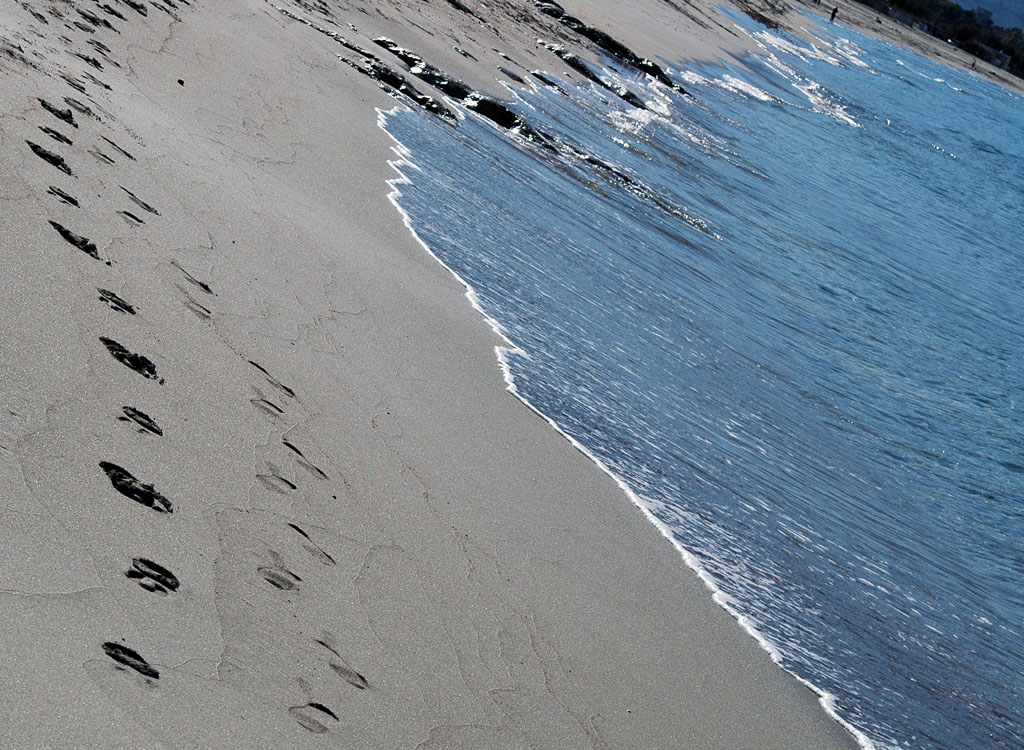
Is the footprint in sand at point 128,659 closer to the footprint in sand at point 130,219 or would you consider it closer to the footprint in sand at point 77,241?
the footprint in sand at point 77,241

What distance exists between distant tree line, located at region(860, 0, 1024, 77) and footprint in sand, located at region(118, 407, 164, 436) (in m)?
70.0

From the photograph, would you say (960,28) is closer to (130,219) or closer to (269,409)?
(130,219)

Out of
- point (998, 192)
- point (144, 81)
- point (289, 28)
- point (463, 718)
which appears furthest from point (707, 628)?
point (998, 192)

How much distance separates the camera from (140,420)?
3.57 metres

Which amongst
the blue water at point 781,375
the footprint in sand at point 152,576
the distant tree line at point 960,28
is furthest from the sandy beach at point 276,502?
the distant tree line at point 960,28

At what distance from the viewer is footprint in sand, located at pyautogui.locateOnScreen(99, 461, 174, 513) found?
320 cm

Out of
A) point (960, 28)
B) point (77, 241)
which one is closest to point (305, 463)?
point (77, 241)

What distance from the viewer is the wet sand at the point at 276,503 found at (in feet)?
8.99

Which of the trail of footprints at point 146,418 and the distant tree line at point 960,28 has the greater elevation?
the distant tree line at point 960,28

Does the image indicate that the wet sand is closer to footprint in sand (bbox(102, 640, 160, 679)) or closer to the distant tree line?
footprint in sand (bbox(102, 640, 160, 679))

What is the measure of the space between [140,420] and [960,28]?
75915mm

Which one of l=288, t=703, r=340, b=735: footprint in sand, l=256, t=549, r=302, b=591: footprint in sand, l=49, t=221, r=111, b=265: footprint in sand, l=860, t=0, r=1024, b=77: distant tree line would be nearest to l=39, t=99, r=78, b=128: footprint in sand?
l=49, t=221, r=111, b=265: footprint in sand

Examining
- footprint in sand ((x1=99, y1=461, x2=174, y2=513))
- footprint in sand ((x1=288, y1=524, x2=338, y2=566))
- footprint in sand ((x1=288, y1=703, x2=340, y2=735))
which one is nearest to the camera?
footprint in sand ((x1=288, y1=703, x2=340, y2=735))

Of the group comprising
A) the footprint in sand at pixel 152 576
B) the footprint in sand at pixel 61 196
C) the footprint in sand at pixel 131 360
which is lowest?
the footprint in sand at pixel 152 576
